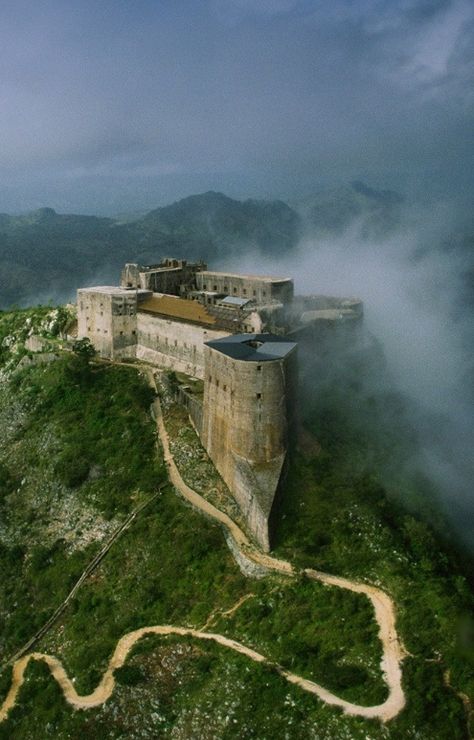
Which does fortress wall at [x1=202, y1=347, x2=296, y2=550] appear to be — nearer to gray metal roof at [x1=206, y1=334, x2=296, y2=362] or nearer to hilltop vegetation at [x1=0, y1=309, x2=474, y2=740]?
gray metal roof at [x1=206, y1=334, x2=296, y2=362]

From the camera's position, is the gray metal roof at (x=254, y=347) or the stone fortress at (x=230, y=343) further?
the gray metal roof at (x=254, y=347)

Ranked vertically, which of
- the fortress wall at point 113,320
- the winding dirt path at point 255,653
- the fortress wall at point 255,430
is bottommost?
the winding dirt path at point 255,653

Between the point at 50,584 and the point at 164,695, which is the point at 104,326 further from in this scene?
the point at 164,695

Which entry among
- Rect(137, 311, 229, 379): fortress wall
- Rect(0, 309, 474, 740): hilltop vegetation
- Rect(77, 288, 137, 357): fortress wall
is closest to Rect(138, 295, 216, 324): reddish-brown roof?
Rect(137, 311, 229, 379): fortress wall

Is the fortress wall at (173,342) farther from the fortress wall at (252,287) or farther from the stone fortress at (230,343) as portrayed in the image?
the fortress wall at (252,287)

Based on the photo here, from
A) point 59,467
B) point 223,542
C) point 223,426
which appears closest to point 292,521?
point 223,542

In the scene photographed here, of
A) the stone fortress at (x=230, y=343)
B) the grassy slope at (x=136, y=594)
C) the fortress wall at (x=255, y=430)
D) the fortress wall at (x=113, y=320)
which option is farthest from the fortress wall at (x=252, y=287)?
the fortress wall at (x=255, y=430)

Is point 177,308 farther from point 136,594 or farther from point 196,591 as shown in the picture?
point 196,591
